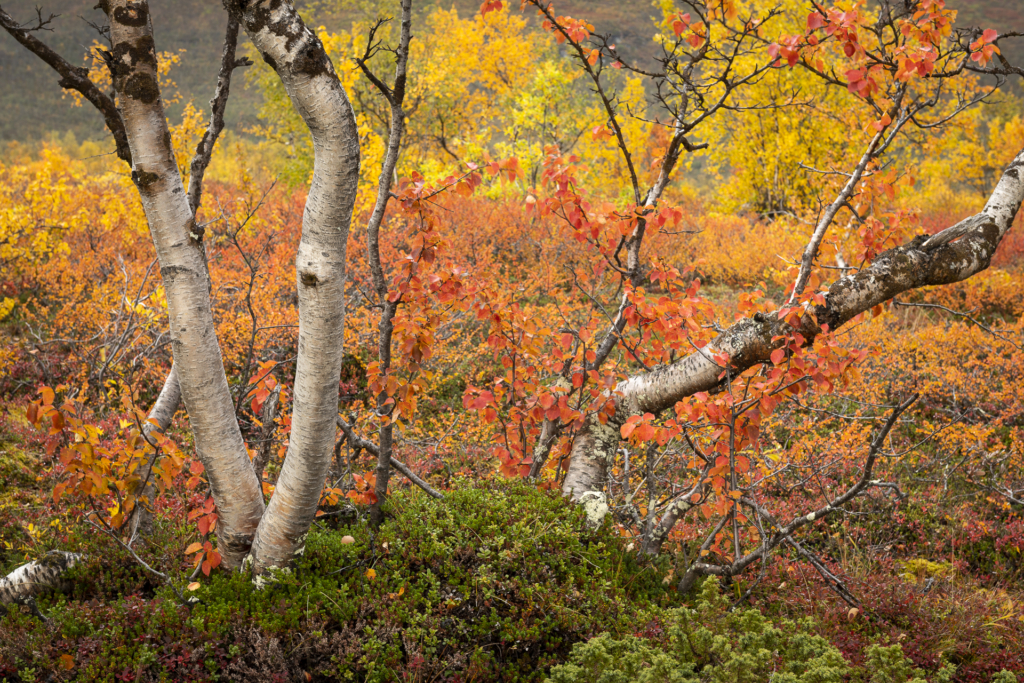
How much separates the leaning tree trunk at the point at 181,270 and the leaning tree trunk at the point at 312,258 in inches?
9.3

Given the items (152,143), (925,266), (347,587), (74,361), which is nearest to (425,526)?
(347,587)

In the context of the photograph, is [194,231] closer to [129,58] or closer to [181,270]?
[181,270]

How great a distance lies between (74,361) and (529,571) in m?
6.92

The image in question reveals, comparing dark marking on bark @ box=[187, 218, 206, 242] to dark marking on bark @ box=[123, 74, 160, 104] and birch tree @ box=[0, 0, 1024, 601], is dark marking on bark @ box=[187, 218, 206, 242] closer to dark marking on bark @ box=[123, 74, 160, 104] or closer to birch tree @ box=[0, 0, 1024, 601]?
birch tree @ box=[0, 0, 1024, 601]

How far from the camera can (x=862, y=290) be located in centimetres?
296

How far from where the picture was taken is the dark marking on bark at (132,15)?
2316 millimetres

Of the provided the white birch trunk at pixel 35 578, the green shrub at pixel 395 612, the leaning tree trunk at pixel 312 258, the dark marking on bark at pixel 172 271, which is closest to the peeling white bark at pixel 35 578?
the white birch trunk at pixel 35 578

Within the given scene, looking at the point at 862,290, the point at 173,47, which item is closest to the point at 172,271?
the point at 862,290

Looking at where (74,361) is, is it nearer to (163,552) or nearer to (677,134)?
(163,552)

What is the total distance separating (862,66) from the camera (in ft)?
10.5

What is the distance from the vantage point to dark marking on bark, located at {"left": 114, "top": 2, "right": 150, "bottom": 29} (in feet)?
7.60

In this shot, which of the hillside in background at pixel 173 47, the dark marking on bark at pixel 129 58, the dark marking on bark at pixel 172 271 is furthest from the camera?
the hillside in background at pixel 173 47

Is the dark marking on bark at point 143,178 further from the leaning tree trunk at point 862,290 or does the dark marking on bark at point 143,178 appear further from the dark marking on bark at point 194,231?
the leaning tree trunk at point 862,290

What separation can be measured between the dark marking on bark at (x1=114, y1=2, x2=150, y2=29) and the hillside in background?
122 feet
